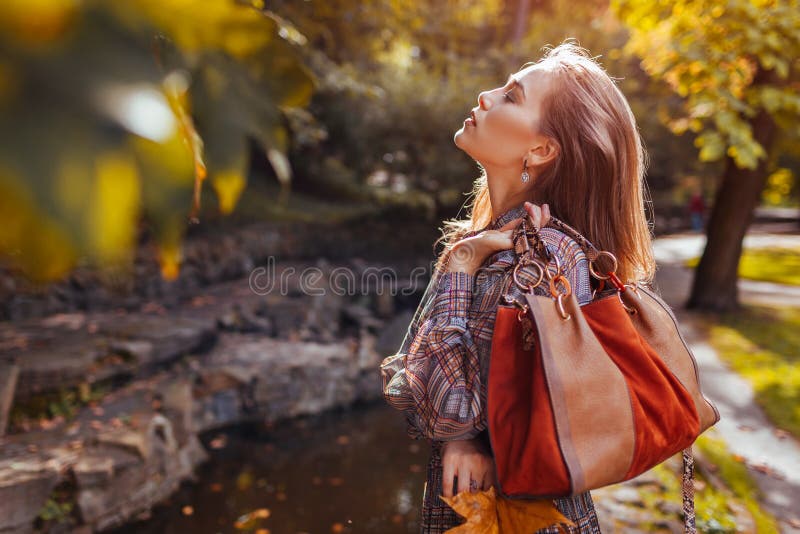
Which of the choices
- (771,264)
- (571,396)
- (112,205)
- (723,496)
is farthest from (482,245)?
(771,264)

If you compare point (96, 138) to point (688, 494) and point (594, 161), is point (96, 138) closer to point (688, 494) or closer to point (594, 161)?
point (594, 161)

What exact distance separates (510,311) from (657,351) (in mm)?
418

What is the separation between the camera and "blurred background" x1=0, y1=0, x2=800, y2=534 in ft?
1.31

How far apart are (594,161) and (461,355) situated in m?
0.60

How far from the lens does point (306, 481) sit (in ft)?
15.8

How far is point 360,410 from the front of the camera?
6.23 metres

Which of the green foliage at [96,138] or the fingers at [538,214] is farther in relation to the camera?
the fingers at [538,214]

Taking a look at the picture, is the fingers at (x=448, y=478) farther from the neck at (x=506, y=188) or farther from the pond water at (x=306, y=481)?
the pond water at (x=306, y=481)

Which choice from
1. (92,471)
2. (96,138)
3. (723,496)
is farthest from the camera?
(92,471)

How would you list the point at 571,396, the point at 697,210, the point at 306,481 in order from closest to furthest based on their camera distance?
the point at 571,396, the point at 306,481, the point at 697,210

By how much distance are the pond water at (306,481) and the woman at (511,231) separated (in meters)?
2.98

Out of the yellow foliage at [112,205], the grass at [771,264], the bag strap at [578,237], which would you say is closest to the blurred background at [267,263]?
the yellow foliage at [112,205]

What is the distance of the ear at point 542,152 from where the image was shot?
1461 mm

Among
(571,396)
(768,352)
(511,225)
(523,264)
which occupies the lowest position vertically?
(768,352)
